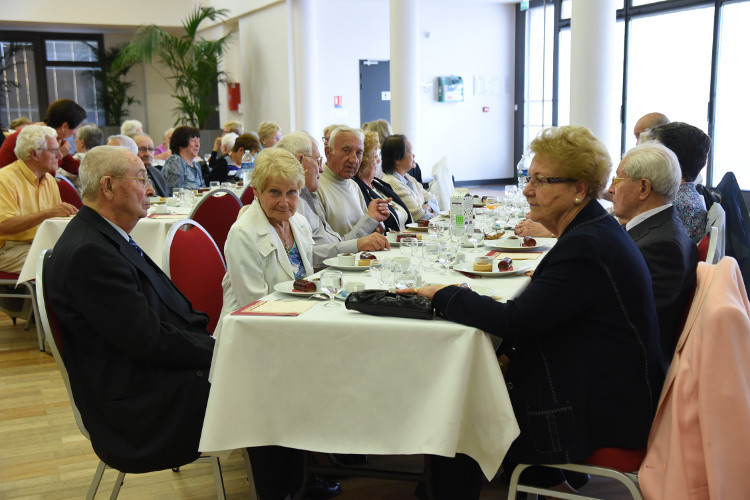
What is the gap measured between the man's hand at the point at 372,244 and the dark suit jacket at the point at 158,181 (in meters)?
3.86

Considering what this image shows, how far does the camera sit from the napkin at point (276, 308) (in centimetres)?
231

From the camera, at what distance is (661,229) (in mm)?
2678

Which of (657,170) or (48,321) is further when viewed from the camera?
(657,170)

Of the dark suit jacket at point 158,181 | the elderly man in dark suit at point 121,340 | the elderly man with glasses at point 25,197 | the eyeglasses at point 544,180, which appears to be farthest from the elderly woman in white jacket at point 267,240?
the dark suit jacket at point 158,181

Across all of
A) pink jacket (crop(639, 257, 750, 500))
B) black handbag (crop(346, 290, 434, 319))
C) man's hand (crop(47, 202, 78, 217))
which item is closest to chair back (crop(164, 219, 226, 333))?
black handbag (crop(346, 290, 434, 319))

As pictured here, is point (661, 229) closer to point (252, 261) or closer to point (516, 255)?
point (516, 255)

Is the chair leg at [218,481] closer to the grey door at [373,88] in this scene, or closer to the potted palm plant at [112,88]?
the grey door at [373,88]

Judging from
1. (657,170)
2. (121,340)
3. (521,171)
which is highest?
A: (657,170)

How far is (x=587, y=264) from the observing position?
2041mm

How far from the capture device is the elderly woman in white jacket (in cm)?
291

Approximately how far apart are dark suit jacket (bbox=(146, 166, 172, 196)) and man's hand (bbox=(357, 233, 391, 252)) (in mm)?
3857

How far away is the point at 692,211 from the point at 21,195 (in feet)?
13.9

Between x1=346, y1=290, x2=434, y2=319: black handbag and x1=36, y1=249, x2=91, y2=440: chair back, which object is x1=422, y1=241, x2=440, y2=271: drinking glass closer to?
x1=346, y1=290, x2=434, y2=319: black handbag

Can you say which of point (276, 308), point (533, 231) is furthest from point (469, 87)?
point (276, 308)
